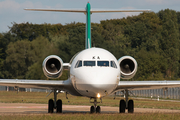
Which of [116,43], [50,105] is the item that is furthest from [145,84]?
[116,43]

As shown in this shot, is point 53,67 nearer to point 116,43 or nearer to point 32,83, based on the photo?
point 32,83

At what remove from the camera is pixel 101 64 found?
49.3 feet

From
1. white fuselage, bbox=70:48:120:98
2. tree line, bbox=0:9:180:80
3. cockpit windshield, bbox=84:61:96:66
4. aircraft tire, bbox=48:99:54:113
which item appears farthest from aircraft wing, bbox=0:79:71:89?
tree line, bbox=0:9:180:80

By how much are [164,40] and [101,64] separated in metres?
59.4

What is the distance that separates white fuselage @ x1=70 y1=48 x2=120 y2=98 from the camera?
1418 cm

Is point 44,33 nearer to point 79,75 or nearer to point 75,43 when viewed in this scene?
point 75,43

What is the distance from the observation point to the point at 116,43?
77.1 meters

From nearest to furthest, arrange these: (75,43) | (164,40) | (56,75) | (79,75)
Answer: (79,75), (56,75), (75,43), (164,40)

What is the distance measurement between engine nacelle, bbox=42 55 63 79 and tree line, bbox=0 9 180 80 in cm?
3792

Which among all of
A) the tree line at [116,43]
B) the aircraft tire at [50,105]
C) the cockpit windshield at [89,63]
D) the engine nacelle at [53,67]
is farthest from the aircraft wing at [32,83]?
the tree line at [116,43]

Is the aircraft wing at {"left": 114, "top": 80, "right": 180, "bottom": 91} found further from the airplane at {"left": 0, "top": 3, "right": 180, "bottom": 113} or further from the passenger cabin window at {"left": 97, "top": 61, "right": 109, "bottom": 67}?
the passenger cabin window at {"left": 97, "top": 61, "right": 109, "bottom": 67}

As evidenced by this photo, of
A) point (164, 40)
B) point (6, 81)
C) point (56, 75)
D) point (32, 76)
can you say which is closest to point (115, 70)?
point (56, 75)

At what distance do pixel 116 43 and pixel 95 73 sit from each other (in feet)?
207

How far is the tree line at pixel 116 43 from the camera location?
61.7m
